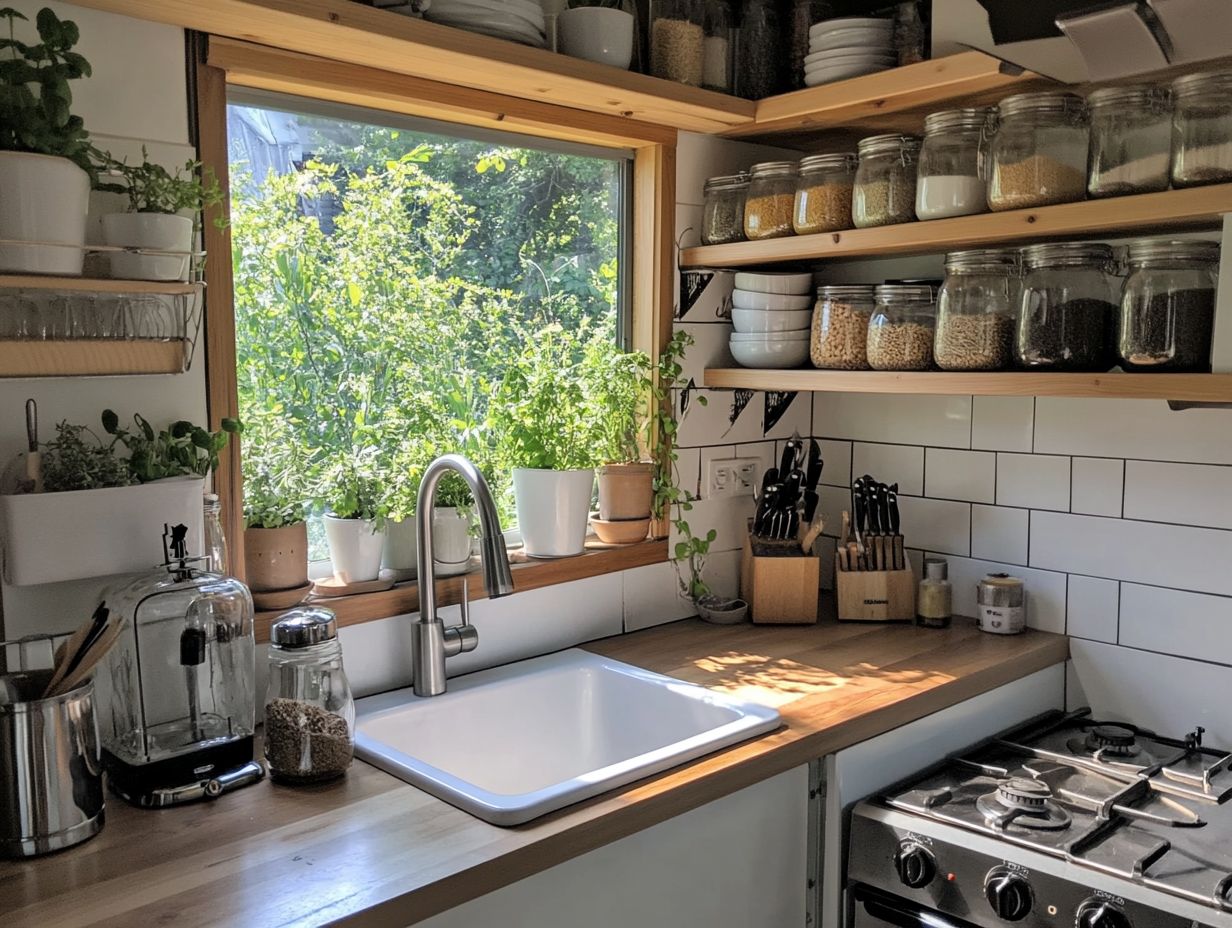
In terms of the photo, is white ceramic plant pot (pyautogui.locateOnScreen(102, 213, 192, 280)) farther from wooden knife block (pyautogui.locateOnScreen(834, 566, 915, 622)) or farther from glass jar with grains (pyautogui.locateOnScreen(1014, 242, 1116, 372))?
wooden knife block (pyautogui.locateOnScreen(834, 566, 915, 622))

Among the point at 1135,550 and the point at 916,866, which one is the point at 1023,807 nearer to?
the point at 916,866

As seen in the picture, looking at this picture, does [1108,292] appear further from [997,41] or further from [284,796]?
[284,796]

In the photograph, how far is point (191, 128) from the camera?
1.57 meters

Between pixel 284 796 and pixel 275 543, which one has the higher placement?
pixel 275 543

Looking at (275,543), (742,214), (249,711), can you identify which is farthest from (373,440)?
(742,214)

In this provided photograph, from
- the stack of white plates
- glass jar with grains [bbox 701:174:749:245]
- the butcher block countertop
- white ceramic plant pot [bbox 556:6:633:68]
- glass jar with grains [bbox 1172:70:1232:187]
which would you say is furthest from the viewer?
glass jar with grains [bbox 701:174:749:245]

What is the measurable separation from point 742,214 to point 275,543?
113 centimetres

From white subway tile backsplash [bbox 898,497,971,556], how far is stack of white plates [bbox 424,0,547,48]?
1.26m

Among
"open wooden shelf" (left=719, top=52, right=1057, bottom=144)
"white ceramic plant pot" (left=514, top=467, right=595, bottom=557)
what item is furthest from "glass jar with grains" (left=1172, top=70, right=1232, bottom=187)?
"white ceramic plant pot" (left=514, top=467, right=595, bottom=557)

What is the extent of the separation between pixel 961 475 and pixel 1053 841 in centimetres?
92

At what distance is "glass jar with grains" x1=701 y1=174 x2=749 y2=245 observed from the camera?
2.24 m

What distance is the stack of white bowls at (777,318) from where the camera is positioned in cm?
224

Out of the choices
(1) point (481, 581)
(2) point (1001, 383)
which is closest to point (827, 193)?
(2) point (1001, 383)

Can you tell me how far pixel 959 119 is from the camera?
185 cm
